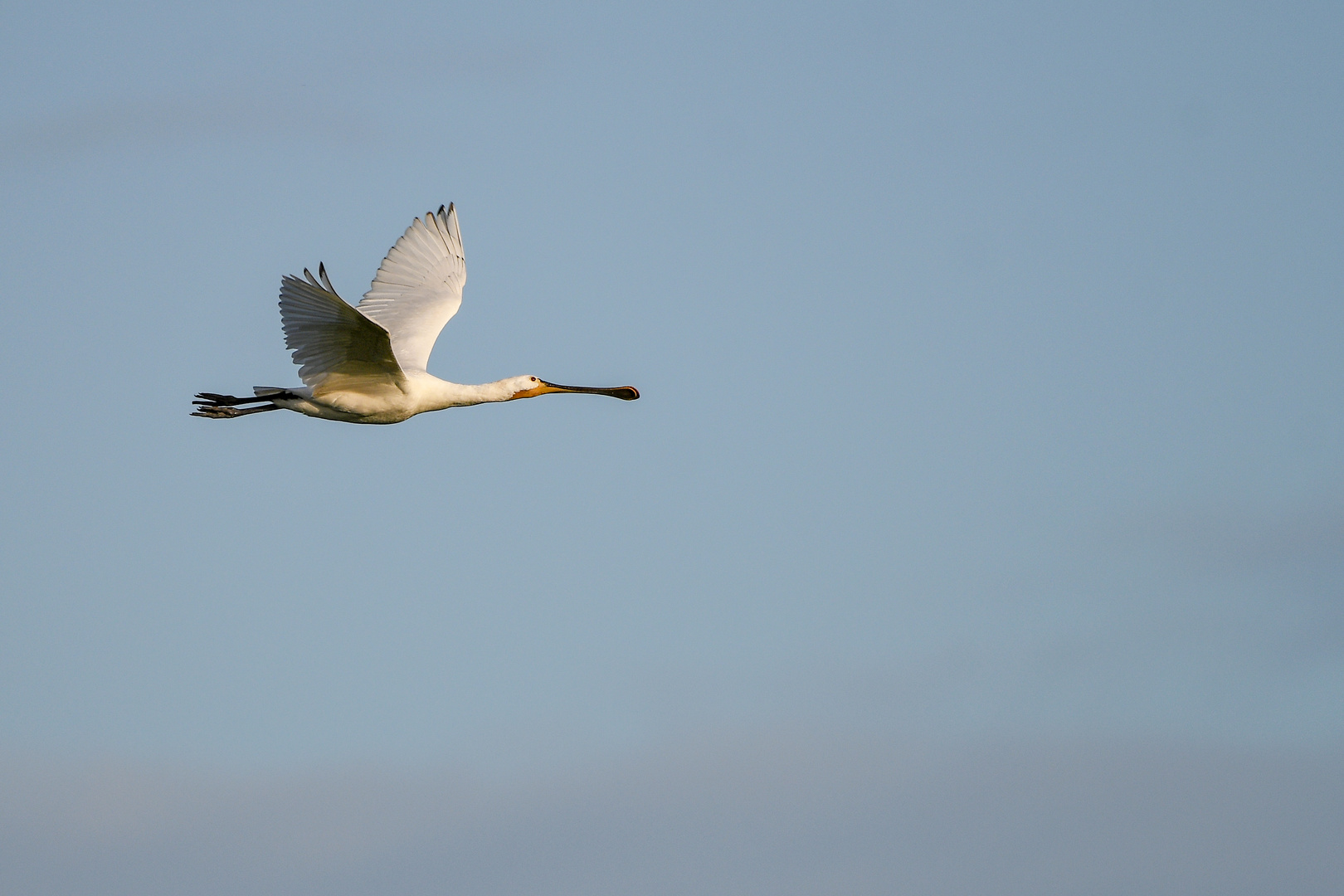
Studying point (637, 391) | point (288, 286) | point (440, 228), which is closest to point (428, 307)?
point (440, 228)

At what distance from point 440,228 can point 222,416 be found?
18.9 ft

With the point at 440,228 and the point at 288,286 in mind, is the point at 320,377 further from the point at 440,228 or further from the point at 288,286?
the point at 440,228

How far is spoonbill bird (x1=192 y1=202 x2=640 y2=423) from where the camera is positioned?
24.2 metres

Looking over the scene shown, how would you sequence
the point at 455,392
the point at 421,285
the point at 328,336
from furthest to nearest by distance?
the point at 421,285 < the point at 455,392 < the point at 328,336

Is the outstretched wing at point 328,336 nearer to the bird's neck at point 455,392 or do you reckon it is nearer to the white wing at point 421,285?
the bird's neck at point 455,392

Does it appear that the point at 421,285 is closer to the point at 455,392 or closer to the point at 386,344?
the point at 455,392

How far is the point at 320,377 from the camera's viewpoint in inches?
1014

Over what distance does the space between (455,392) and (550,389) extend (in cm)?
222

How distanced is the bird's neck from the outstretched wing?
0.94 m

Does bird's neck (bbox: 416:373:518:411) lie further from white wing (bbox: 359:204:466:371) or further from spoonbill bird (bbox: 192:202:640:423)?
white wing (bbox: 359:204:466:371)

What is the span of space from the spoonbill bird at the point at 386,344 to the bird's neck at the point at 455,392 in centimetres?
2

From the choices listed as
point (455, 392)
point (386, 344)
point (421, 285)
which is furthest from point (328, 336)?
point (421, 285)

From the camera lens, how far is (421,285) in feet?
100

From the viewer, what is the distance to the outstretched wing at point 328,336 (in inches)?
925
